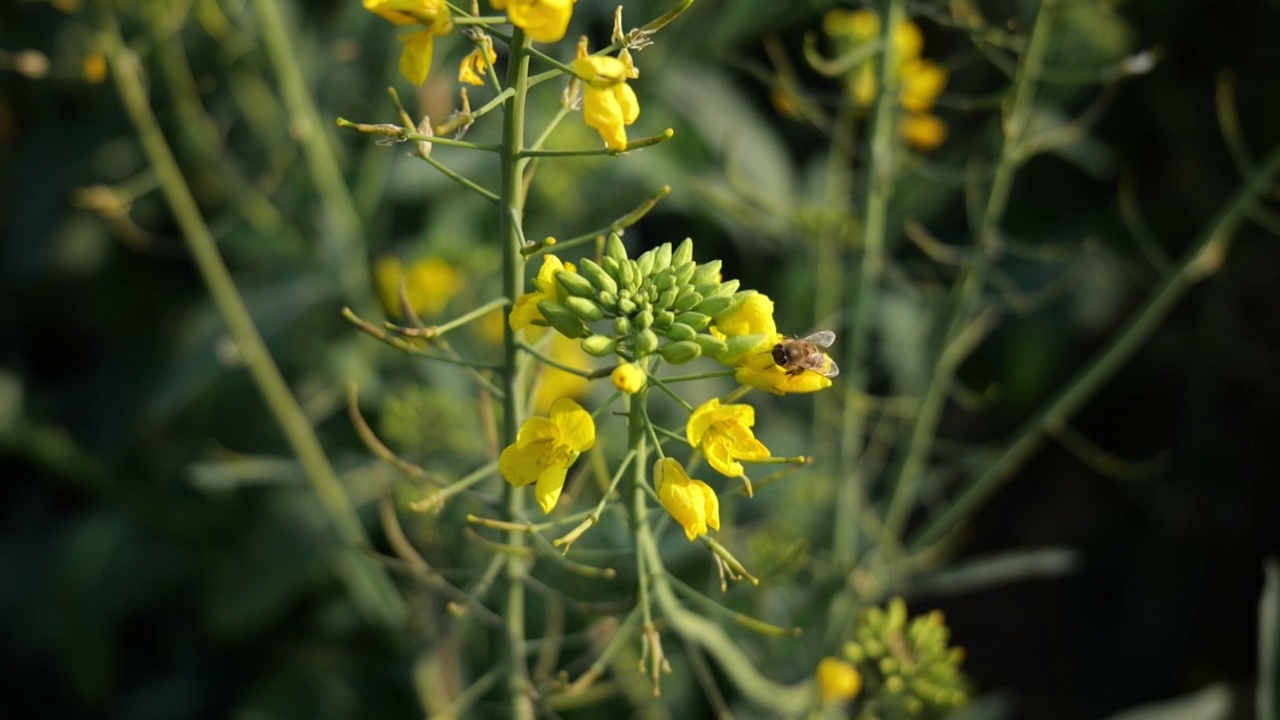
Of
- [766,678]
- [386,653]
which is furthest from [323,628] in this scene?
[766,678]

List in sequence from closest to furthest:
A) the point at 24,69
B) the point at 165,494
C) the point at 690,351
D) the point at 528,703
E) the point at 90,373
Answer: the point at 690,351
the point at 528,703
the point at 24,69
the point at 165,494
the point at 90,373

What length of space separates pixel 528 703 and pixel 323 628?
4.01ft

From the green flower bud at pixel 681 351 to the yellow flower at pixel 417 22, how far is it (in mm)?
280

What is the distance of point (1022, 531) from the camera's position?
2.78 metres

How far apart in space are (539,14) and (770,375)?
0.34 m

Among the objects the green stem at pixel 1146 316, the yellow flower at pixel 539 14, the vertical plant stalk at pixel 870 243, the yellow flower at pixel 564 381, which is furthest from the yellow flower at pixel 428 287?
the yellow flower at pixel 539 14

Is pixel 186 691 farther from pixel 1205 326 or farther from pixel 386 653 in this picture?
pixel 1205 326

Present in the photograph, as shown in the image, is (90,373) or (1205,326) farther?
(90,373)

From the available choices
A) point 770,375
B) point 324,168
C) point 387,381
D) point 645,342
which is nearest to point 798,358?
point 770,375

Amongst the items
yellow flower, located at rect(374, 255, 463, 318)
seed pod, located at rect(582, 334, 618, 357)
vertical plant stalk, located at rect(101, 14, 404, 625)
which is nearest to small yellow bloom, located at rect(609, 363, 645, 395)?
seed pod, located at rect(582, 334, 618, 357)

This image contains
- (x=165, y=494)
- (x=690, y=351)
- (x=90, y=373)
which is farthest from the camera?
(x=90, y=373)

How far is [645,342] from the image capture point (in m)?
0.90

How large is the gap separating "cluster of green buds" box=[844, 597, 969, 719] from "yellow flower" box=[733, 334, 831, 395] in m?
0.51

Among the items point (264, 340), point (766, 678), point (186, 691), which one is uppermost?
point (264, 340)
